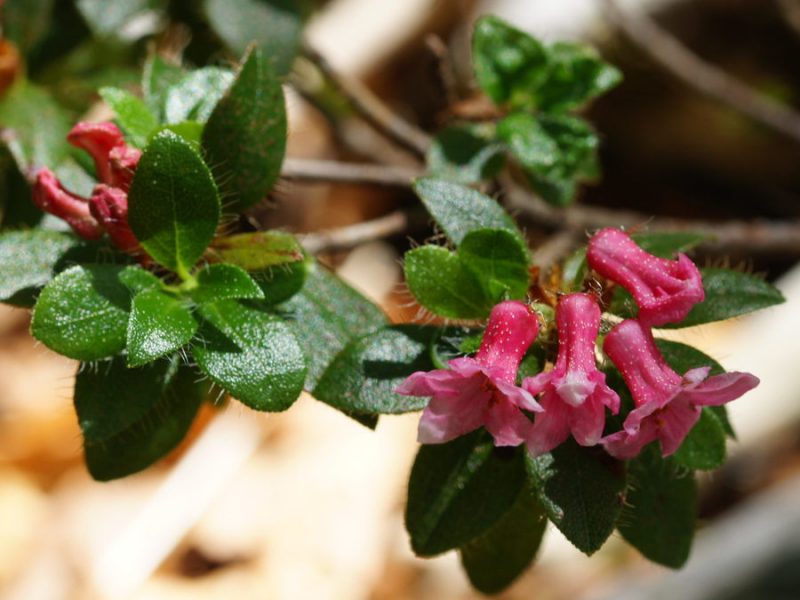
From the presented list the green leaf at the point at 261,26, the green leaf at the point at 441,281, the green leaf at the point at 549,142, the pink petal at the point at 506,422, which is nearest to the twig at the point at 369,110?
the green leaf at the point at 261,26

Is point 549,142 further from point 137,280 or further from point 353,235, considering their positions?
point 137,280

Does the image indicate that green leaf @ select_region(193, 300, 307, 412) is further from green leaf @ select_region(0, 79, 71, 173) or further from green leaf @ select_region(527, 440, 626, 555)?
green leaf @ select_region(0, 79, 71, 173)

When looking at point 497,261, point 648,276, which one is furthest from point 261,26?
point 648,276

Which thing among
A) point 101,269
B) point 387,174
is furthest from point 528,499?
point 387,174

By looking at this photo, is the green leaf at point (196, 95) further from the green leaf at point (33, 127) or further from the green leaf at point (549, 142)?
the green leaf at point (549, 142)

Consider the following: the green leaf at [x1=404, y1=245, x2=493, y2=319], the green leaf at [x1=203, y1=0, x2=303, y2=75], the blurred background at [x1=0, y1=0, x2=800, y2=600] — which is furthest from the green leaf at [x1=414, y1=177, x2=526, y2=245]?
the blurred background at [x1=0, y1=0, x2=800, y2=600]
